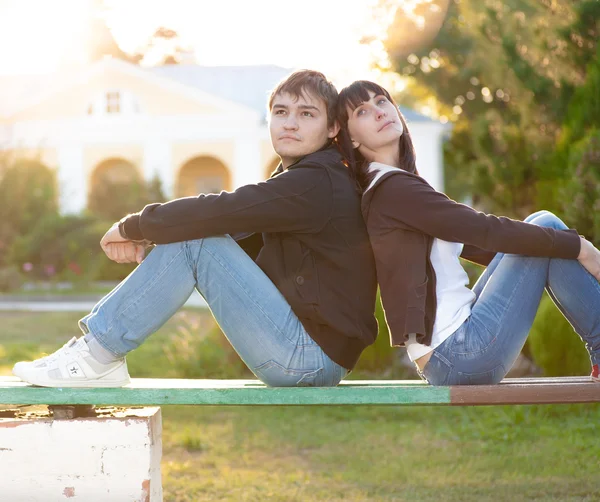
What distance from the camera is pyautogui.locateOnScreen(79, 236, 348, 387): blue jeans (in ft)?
9.42

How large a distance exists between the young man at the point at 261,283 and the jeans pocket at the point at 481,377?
1.11ft

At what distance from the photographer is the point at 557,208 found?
7.29 metres

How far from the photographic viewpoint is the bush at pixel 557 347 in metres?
5.73

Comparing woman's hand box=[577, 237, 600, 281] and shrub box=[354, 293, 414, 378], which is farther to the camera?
shrub box=[354, 293, 414, 378]

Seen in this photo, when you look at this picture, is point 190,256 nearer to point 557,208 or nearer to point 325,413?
point 325,413

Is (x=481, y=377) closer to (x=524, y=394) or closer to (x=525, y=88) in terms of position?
(x=524, y=394)

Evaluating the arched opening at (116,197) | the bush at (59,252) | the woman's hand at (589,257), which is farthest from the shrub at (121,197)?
the woman's hand at (589,257)

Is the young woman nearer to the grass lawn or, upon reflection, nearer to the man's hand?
the man's hand

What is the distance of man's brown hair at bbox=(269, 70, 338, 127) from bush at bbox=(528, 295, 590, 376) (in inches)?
125

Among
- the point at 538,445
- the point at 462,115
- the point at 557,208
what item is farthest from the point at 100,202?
the point at 538,445

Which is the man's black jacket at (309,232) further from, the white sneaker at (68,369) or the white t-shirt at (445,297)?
the white sneaker at (68,369)

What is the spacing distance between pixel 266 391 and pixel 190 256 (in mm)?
513

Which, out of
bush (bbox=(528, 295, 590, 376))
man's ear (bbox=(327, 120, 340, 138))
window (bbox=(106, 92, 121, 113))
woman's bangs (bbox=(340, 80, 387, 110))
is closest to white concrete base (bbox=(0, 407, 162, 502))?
man's ear (bbox=(327, 120, 340, 138))

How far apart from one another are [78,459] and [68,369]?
0.30 m
